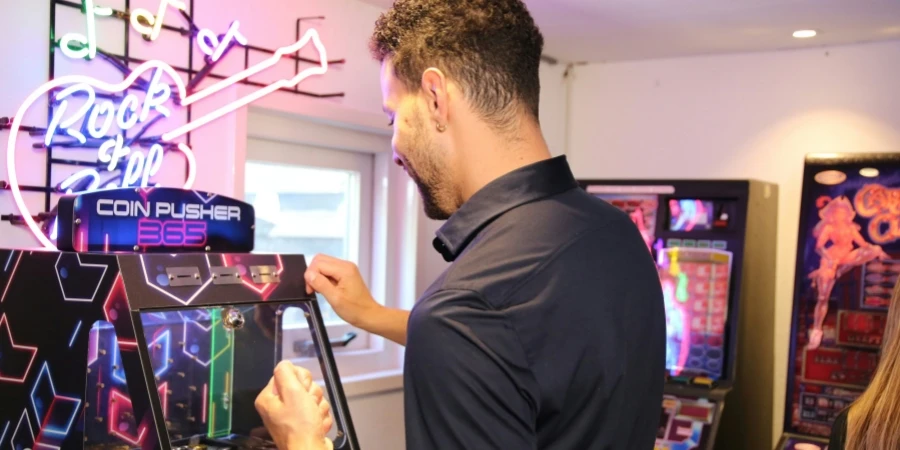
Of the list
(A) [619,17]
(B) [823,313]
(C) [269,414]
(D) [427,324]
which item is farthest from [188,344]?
(B) [823,313]

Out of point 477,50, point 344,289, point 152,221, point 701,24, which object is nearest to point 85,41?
point 152,221

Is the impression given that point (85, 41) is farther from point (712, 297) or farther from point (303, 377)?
point (712, 297)

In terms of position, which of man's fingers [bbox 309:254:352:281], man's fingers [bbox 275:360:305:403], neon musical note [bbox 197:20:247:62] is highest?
neon musical note [bbox 197:20:247:62]

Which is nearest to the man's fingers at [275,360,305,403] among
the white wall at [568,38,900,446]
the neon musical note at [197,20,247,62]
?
the neon musical note at [197,20,247,62]

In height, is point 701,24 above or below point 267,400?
above

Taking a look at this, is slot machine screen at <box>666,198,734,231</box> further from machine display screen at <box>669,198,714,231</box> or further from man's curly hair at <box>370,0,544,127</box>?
man's curly hair at <box>370,0,544,127</box>

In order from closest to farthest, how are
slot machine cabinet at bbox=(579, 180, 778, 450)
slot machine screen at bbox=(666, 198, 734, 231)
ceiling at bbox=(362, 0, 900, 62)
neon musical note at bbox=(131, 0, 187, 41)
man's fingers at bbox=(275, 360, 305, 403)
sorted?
man's fingers at bbox=(275, 360, 305, 403) < neon musical note at bbox=(131, 0, 187, 41) < ceiling at bbox=(362, 0, 900, 62) < slot machine cabinet at bbox=(579, 180, 778, 450) < slot machine screen at bbox=(666, 198, 734, 231)

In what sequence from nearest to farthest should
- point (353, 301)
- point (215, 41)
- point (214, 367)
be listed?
1. point (353, 301)
2. point (214, 367)
3. point (215, 41)

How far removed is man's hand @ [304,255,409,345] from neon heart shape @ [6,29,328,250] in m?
0.83

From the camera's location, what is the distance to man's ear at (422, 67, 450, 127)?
3.96 ft

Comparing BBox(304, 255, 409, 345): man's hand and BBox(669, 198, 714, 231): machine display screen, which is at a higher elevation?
BBox(669, 198, 714, 231): machine display screen

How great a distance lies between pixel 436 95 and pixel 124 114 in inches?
67.0

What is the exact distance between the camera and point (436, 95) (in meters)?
1.22

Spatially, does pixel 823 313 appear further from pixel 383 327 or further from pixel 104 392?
pixel 104 392
